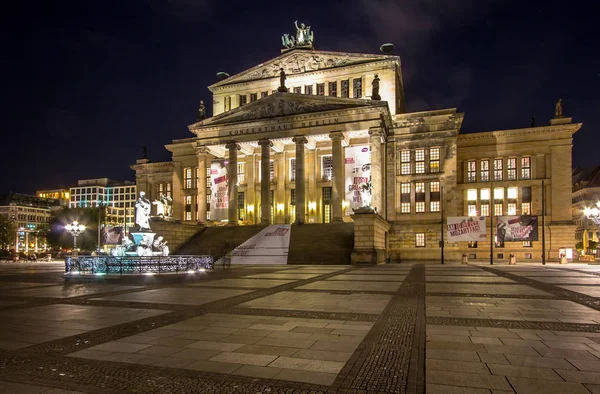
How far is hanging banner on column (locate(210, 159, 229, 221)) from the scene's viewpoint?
2191 inches

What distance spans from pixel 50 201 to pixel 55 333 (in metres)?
188

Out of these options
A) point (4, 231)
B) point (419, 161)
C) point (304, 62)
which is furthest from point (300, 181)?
point (4, 231)

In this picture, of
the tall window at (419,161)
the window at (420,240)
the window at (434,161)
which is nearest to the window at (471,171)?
the window at (434,161)

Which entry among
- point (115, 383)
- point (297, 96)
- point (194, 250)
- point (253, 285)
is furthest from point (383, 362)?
point (297, 96)

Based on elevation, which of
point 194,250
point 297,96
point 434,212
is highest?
point 297,96

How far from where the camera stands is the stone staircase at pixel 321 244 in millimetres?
40375

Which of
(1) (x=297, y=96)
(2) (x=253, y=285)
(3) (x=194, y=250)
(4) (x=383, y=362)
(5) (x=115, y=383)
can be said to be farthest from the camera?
(1) (x=297, y=96)

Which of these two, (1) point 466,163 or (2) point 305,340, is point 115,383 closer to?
(2) point 305,340

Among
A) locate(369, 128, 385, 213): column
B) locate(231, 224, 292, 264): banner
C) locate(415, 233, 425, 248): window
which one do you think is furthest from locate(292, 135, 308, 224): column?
locate(415, 233, 425, 248): window

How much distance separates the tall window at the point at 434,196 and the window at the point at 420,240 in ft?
11.1

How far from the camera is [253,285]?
1898 cm

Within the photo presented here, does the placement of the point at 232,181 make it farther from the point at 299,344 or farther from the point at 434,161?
the point at 299,344

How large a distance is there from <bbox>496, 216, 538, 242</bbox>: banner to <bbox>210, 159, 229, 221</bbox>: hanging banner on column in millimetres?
31238

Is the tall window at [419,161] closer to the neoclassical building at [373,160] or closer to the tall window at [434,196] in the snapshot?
the neoclassical building at [373,160]
